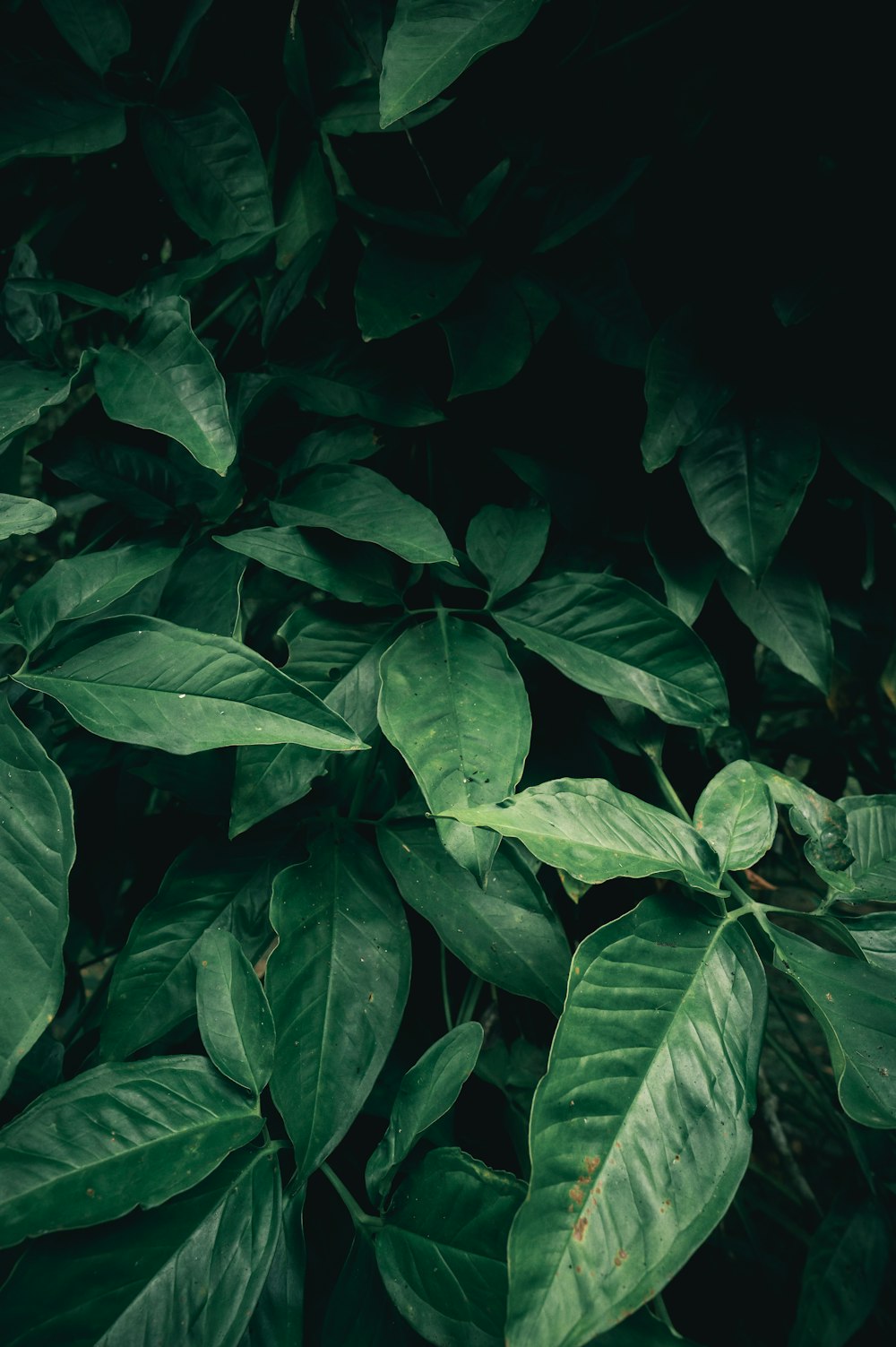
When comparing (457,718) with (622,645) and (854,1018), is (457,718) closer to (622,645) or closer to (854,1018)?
(622,645)

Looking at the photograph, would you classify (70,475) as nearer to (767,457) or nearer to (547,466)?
(547,466)

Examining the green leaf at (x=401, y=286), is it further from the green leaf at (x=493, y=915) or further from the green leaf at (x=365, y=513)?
the green leaf at (x=493, y=915)

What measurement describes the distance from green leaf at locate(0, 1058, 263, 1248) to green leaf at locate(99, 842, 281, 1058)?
70 mm

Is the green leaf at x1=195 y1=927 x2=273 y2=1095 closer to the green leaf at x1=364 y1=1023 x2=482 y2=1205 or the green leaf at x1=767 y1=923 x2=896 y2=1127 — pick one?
the green leaf at x1=364 y1=1023 x2=482 y2=1205

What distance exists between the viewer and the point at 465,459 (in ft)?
2.93

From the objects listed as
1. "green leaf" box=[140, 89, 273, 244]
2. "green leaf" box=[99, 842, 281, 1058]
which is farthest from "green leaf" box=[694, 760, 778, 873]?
"green leaf" box=[140, 89, 273, 244]

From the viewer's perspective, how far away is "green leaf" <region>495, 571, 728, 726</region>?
64cm

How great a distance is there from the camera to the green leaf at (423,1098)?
1.72 ft

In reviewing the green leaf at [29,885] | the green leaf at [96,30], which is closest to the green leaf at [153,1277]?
the green leaf at [29,885]

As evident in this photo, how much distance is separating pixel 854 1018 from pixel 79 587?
0.60m

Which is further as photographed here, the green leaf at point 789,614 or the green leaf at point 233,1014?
the green leaf at point 789,614

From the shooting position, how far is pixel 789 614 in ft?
2.54

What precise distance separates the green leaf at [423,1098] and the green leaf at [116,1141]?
86 mm

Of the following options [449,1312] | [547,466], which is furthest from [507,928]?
[547,466]
